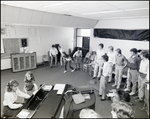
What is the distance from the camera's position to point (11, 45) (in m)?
4.64

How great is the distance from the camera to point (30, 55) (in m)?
4.90

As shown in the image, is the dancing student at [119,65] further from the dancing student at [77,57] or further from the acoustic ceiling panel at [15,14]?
the acoustic ceiling panel at [15,14]

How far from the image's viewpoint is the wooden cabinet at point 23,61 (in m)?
4.43

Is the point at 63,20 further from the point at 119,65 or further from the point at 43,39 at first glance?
the point at 119,65

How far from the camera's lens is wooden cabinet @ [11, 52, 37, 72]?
175 inches

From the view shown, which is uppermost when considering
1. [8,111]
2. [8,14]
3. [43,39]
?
[8,14]

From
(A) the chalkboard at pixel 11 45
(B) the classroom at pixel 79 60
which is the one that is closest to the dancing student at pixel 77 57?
(B) the classroom at pixel 79 60

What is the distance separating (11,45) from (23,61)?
0.78m

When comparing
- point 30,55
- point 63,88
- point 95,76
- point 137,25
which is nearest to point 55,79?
point 95,76

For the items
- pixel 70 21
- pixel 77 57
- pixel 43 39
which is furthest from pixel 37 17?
pixel 77 57

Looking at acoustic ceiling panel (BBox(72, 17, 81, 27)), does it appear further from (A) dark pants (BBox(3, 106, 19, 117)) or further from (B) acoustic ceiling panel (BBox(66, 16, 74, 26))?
(A) dark pants (BBox(3, 106, 19, 117))

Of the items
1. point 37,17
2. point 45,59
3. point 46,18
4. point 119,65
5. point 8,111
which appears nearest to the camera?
point 8,111

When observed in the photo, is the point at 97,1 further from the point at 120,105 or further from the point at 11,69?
the point at 11,69

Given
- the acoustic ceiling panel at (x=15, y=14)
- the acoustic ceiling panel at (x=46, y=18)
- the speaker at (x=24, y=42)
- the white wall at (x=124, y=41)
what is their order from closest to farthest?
the white wall at (x=124, y=41) < the acoustic ceiling panel at (x=15, y=14) < the acoustic ceiling panel at (x=46, y=18) < the speaker at (x=24, y=42)
